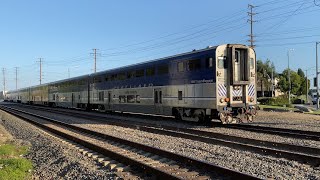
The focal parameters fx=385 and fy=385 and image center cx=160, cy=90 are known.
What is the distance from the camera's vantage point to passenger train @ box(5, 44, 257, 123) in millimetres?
18172

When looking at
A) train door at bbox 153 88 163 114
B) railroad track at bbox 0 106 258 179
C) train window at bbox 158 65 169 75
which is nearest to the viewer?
railroad track at bbox 0 106 258 179

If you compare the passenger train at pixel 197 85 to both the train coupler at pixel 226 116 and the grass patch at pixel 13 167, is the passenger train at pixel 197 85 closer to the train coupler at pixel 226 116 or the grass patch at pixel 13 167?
the train coupler at pixel 226 116

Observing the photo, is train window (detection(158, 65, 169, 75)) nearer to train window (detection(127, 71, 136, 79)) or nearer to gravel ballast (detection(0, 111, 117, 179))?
train window (detection(127, 71, 136, 79))

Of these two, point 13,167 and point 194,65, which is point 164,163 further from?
point 194,65

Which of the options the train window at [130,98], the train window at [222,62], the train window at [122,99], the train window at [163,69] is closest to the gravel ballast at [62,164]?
the train window at [222,62]

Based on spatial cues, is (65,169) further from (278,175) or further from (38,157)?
(278,175)

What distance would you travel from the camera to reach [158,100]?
23.2 m

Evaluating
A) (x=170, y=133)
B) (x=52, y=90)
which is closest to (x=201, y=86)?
(x=170, y=133)

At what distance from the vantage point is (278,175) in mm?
7703

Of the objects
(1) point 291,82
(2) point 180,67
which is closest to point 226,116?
(2) point 180,67

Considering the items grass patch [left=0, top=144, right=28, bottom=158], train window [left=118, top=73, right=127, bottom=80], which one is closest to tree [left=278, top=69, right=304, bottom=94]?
train window [left=118, top=73, right=127, bottom=80]

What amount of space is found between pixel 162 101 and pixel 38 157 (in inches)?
462

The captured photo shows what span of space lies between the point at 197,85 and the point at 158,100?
4603mm

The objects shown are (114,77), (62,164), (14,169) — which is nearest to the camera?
(14,169)
